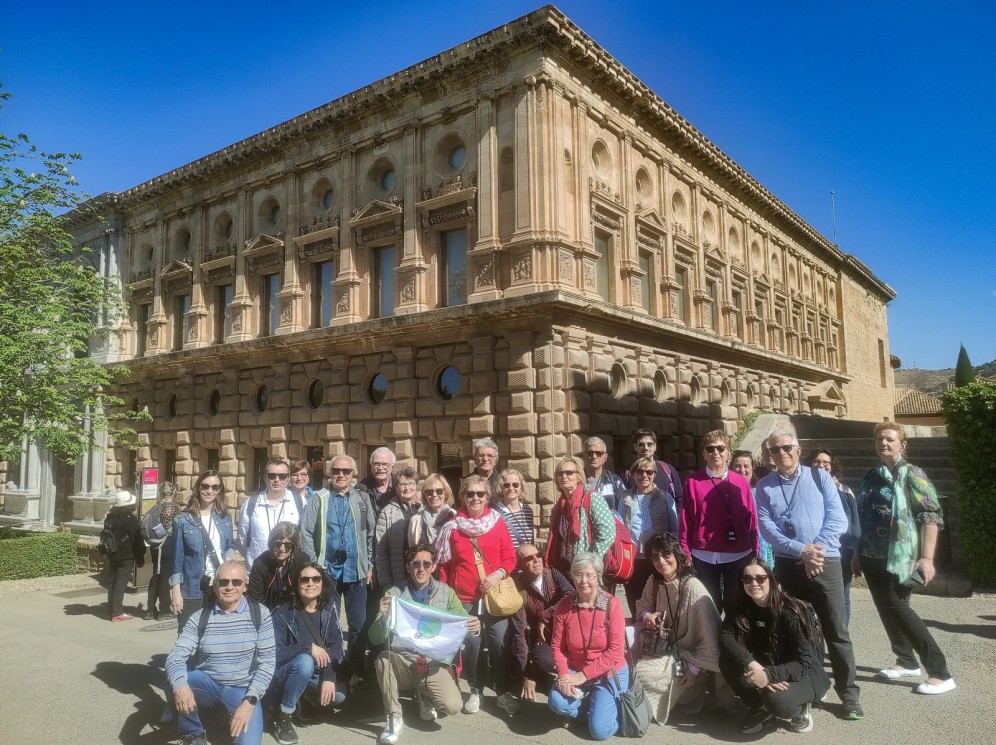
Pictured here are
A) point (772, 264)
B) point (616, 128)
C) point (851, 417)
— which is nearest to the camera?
point (616, 128)

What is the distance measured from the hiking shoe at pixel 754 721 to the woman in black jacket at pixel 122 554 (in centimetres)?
901

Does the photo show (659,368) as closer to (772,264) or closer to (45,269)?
(772,264)

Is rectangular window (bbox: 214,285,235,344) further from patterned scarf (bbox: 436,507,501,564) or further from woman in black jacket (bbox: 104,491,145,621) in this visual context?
patterned scarf (bbox: 436,507,501,564)

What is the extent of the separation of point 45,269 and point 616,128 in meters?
14.4

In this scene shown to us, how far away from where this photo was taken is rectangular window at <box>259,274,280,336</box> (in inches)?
814

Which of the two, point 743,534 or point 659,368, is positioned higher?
point 659,368

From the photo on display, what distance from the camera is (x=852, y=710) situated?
5.80 m

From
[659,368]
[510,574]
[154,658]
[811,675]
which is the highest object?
[659,368]

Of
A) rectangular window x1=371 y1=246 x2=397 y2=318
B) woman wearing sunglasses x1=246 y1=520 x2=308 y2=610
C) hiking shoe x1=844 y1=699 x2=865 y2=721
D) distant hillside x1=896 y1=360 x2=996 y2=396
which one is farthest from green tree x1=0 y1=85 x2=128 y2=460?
distant hillside x1=896 y1=360 x2=996 y2=396

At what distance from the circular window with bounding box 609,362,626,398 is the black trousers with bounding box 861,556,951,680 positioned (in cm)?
982

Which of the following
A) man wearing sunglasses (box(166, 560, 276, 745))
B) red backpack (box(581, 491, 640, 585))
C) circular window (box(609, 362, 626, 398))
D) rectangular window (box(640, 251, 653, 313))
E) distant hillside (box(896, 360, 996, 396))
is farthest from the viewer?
distant hillside (box(896, 360, 996, 396))

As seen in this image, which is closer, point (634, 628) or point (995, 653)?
point (634, 628)

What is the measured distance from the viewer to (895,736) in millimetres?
5477

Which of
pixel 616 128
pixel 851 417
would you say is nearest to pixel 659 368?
pixel 616 128
